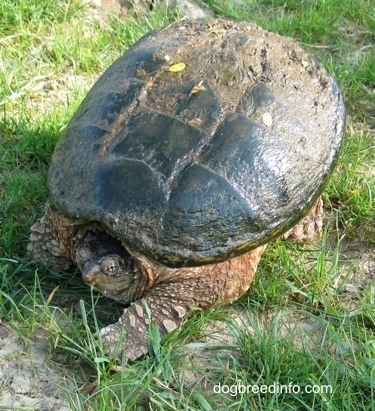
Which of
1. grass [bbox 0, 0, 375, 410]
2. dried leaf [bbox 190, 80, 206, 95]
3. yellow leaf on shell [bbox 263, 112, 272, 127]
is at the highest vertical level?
dried leaf [bbox 190, 80, 206, 95]

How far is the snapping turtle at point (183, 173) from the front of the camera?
2.36 m

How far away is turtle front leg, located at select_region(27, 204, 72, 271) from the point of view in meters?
2.73

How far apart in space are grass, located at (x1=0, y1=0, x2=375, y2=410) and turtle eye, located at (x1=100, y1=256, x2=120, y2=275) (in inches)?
6.0

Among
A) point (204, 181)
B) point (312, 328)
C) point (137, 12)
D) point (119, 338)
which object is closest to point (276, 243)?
point (312, 328)

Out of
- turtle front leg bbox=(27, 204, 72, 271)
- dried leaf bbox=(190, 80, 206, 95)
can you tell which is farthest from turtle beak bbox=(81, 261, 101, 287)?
dried leaf bbox=(190, 80, 206, 95)

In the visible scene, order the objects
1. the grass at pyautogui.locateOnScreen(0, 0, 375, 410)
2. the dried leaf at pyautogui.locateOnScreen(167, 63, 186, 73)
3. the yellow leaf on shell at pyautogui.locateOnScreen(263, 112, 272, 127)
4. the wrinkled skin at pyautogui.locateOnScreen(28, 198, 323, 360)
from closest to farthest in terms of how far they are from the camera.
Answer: the grass at pyautogui.locateOnScreen(0, 0, 375, 410), the wrinkled skin at pyautogui.locateOnScreen(28, 198, 323, 360), the yellow leaf on shell at pyautogui.locateOnScreen(263, 112, 272, 127), the dried leaf at pyautogui.locateOnScreen(167, 63, 186, 73)

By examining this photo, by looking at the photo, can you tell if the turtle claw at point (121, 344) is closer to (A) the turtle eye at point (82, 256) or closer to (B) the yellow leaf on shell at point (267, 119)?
(A) the turtle eye at point (82, 256)

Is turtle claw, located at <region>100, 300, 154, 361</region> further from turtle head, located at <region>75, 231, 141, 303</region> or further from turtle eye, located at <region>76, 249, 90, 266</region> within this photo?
turtle eye, located at <region>76, 249, 90, 266</region>

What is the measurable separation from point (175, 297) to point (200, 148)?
575 millimetres

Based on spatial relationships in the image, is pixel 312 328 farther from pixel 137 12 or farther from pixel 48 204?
pixel 137 12

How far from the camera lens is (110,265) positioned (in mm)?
2455

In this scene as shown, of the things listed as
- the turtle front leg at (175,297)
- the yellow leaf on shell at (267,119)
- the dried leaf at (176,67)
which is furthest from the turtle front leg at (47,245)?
the yellow leaf on shell at (267,119)

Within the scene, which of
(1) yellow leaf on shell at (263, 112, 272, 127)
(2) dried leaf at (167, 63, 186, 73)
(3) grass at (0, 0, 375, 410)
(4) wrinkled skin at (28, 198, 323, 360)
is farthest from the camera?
(2) dried leaf at (167, 63, 186, 73)

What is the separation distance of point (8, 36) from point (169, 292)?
2238mm
